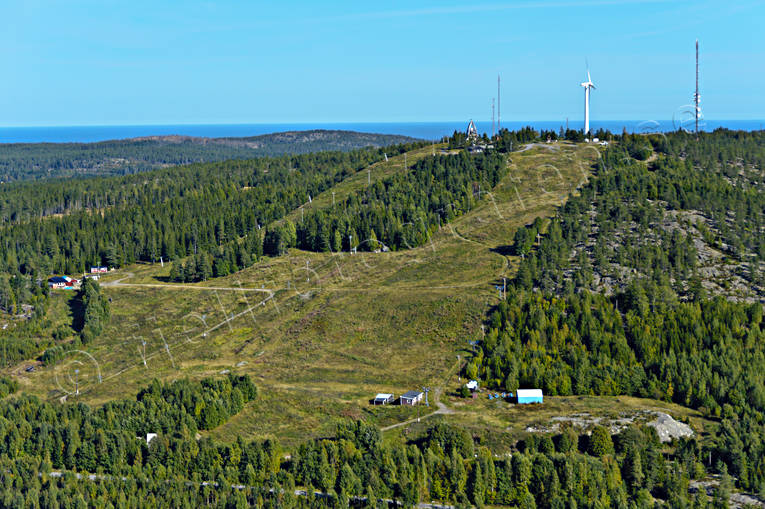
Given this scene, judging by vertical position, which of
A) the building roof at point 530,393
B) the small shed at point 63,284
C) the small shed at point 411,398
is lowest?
the small shed at point 411,398

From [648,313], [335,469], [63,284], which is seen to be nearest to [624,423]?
[648,313]

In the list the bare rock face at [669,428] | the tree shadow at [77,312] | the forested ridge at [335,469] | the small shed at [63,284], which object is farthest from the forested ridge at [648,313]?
the small shed at [63,284]

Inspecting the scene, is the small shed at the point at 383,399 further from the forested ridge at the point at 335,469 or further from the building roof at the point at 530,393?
the building roof at the point at 530,393

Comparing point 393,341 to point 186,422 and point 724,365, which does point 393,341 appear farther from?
point 724,365

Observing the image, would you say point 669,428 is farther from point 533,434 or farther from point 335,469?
point 335,469

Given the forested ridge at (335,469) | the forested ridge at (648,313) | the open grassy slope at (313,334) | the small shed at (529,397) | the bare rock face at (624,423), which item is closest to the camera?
the forested ridge at (335,469)
